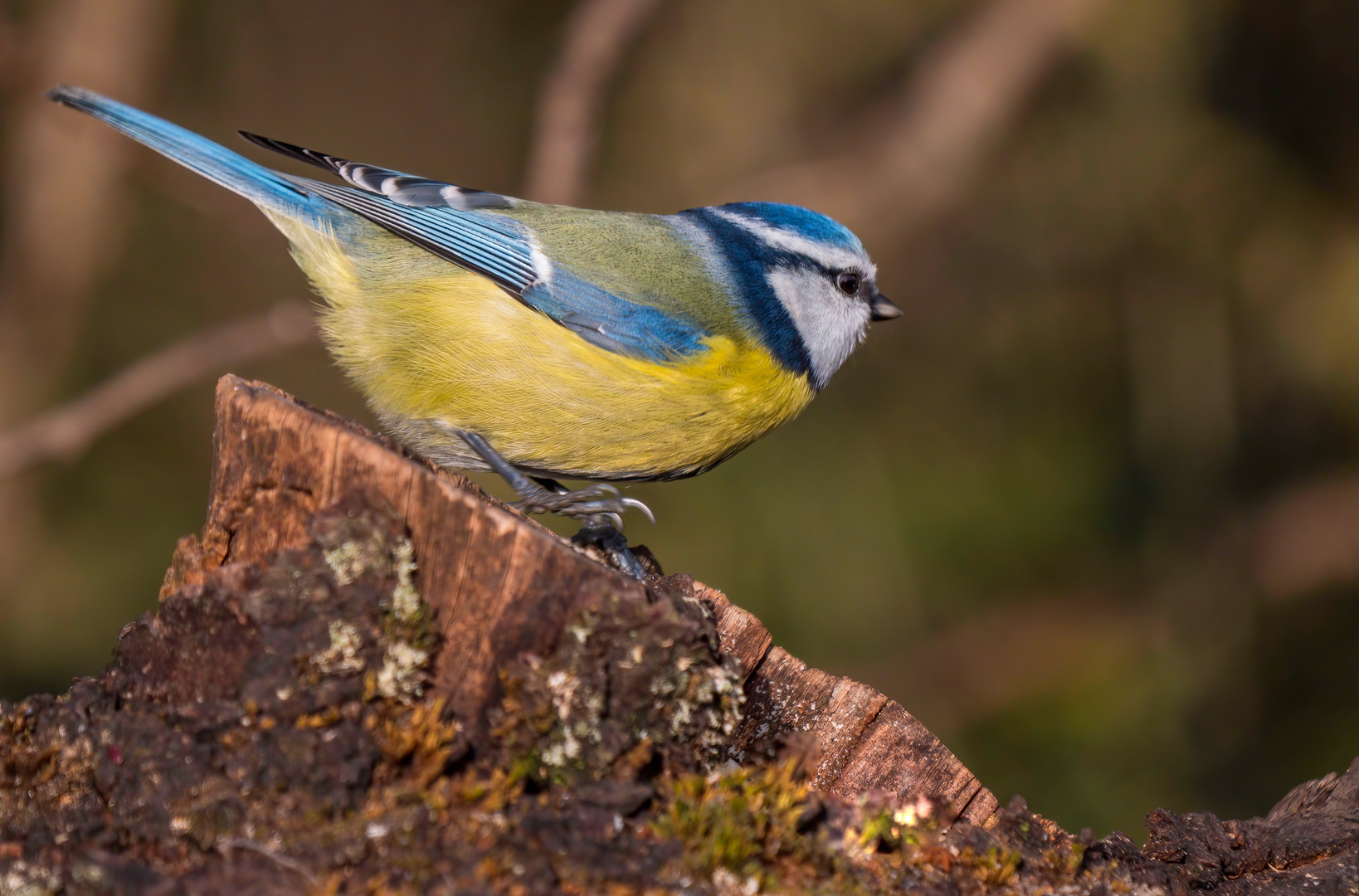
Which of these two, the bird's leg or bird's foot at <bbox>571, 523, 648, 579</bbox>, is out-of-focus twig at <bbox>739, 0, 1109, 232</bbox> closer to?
the bird's leg

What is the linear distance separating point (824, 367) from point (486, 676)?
1.92 metres

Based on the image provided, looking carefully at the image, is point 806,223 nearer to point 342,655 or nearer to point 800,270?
point 800,270

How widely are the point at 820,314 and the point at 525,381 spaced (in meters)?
0.99

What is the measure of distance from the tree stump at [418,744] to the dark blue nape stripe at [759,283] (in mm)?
1477

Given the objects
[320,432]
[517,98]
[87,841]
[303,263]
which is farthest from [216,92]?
[87,841]

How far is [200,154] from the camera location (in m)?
2.81

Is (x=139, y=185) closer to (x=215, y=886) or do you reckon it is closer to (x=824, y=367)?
(x=824, y=367)

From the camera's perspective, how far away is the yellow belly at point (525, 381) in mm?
2648

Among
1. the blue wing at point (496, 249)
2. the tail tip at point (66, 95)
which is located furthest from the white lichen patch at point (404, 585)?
the tail tip at point (66, 95)

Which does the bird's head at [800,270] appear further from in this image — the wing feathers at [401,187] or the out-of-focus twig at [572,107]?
the out-of-focus twig at [572,107]

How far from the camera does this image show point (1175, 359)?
4445mm

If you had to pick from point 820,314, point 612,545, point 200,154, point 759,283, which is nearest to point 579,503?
point 612,545

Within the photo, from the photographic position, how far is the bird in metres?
2.66

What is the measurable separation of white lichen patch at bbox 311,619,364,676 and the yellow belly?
Answer: 4.14ft
